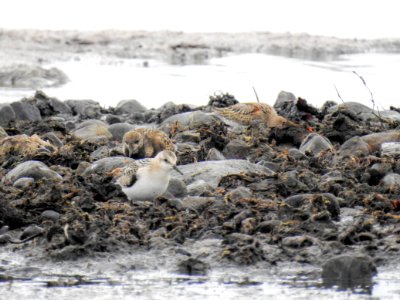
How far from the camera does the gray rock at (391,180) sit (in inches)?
362

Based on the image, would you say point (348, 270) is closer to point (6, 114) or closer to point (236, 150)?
point (236, 150)

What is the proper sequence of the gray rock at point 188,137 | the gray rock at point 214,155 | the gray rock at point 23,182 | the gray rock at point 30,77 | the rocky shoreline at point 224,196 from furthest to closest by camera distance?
1. the gray rock at point 30,77
2. the gray rock at point 188,137
3. the gray rock at point 214,155
4. the gray rock at point 23,182
5. the rocky shoreline at point 224,196

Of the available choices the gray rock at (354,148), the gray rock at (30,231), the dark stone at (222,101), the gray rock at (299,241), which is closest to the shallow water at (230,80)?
the dark stone at (222,101)

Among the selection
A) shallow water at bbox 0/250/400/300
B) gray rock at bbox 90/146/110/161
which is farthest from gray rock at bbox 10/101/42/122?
shallow water at bbox 0/250/400/300

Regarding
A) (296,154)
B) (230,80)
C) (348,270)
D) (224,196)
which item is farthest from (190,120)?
(230,80)

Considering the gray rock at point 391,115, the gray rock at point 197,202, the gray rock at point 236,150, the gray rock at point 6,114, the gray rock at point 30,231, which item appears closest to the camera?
the gray rock at point 30,231

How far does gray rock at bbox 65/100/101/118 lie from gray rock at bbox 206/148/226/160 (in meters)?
4.72

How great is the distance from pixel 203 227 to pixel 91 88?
42.6ft

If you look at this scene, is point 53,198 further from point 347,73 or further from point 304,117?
point 347,73

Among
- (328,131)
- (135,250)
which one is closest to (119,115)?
(328,131)

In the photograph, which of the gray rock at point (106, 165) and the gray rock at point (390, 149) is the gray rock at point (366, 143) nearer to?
the gray rock at point (390, 149)

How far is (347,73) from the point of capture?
22719mm

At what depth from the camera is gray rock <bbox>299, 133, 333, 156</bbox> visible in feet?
36.0

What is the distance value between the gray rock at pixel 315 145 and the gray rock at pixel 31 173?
2799mm
